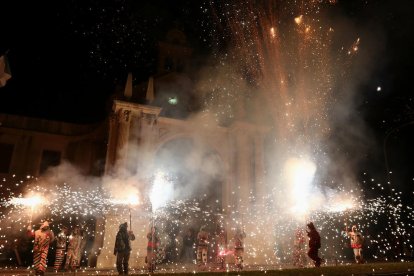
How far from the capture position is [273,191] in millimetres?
21969

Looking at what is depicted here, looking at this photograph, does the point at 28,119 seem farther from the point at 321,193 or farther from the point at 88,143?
the point at 321,193

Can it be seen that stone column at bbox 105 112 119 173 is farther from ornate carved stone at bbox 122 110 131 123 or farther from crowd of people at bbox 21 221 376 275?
crowd of people at bbox 21 221 376 275

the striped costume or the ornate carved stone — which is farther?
the ornate carved stone

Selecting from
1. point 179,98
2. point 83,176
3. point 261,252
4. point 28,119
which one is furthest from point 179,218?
point 28,119

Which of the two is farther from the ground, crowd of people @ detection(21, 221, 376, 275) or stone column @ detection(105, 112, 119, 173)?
stone column @ detection(105, 112, 119, 173)

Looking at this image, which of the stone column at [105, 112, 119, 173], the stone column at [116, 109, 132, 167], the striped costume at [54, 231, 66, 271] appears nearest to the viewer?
the striped costume at [54, 231, 66, 271]

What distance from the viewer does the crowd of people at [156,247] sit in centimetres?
1205

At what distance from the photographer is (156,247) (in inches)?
600

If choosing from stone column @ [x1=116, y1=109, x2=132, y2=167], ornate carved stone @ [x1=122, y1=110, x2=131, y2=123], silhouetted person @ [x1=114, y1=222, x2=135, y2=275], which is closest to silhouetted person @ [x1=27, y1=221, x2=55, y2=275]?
silhouetted person @ [x1=114, y1=222, x2=135, y2=275]

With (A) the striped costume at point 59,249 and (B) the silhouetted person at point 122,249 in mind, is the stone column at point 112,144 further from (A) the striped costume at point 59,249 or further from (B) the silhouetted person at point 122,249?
(B) the silhouetted person at point 122,249

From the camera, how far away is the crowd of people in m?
12.0

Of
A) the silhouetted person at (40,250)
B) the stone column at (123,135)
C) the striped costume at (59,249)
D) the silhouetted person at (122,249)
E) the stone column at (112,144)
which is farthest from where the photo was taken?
the stone column at (112,144)

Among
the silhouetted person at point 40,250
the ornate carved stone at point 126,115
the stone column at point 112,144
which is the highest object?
the ornate carved stone at point 126,115

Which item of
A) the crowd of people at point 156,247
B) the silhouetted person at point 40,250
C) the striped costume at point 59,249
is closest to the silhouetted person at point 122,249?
the crowd of people at point 156,247
